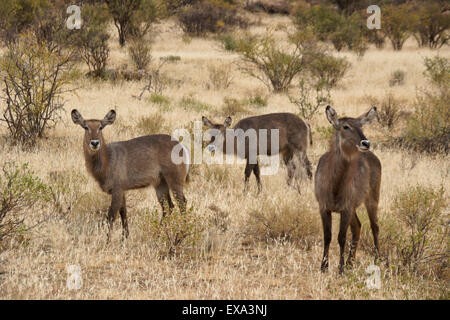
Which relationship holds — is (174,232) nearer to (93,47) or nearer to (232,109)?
(232,109)

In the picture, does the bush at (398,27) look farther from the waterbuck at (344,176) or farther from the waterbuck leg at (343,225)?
the waterbuck leg at (343,225)

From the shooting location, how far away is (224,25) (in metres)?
39.2

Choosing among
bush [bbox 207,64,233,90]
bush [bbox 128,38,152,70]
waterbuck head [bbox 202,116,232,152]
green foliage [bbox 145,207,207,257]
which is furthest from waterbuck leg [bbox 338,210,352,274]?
bush [bbox 128,38,152,70]

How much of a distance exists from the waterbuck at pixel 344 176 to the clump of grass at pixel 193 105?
8.91 meters

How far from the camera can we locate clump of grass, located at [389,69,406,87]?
19922mm

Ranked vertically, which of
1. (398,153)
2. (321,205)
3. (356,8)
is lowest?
(398,153)

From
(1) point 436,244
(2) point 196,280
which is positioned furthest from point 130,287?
(1) point 436,244

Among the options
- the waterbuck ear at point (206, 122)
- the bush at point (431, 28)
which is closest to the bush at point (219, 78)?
the waterbuck ear at point (206, 122)

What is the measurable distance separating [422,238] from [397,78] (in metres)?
15.2

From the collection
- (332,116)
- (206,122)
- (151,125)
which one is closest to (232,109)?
(151,125)

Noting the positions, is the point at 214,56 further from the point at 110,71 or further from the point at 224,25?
the point at 224,25

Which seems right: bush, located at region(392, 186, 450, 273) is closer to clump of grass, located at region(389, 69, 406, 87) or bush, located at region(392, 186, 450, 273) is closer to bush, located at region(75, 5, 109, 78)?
clump of grass, located at region(389, 69, 406, 87)

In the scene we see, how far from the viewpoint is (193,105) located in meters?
14.9
